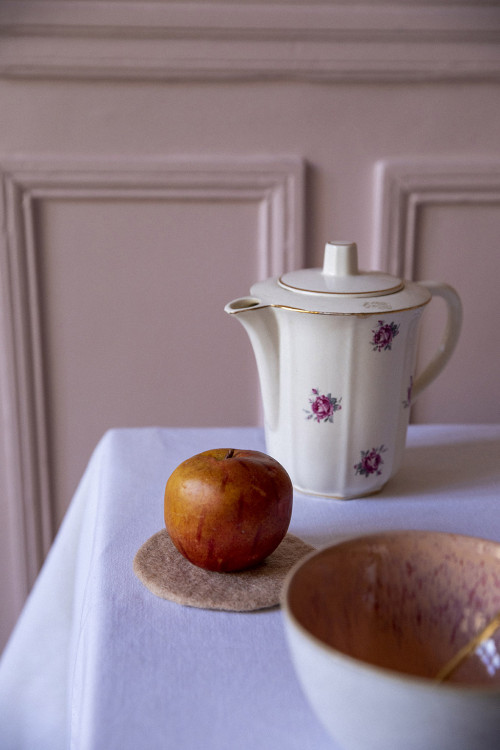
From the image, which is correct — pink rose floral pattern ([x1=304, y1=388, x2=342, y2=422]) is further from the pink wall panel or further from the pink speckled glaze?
the pink wall panel

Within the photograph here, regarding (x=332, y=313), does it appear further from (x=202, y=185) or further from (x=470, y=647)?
(x=202, y=185)

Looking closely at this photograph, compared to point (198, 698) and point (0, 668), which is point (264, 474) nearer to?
point (198, 698)

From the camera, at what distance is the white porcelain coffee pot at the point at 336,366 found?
57 cm

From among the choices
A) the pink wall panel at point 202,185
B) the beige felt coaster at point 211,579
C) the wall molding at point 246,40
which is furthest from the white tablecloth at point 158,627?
the wall molding at point 246,40

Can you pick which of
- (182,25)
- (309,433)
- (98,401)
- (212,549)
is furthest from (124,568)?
(182,25)

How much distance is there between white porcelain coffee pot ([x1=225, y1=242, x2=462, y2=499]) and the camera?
0.57 meters

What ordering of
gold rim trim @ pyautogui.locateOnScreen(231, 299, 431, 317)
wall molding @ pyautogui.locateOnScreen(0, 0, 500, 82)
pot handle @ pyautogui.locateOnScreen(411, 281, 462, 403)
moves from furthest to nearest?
wall molding @ pyautogui.locateOnScreen(0, 0, 500, 82), pot handle @ pyautogui.locateOnScreen(411, 281, 462, 403), gold rim trim @ pyautogui.locateOnScreen(231, 299, 431, 317)

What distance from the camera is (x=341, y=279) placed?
2.00 ft

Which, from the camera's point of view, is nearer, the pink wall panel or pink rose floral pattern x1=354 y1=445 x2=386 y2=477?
pink rose floral pattern x1=354 y1=445 x2=386 y2=477

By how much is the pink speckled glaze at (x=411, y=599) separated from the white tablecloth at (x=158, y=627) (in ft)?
0.17

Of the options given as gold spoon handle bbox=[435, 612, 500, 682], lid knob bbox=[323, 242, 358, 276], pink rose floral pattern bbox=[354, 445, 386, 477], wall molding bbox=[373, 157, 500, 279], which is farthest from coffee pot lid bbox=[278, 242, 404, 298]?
wall molding bbox=[373, 157, 500, 279]

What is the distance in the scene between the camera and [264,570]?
50cm

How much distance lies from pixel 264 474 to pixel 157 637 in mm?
119

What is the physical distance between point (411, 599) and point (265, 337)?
0.26 m
